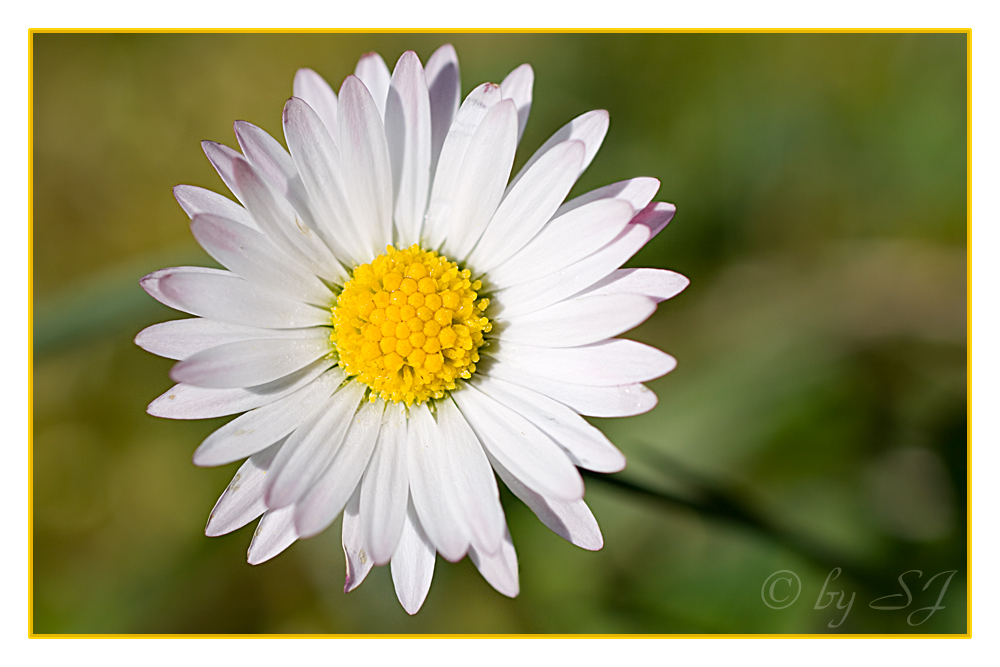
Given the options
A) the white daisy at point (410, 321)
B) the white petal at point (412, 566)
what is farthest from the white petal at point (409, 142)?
the white petal at point (412, 566)

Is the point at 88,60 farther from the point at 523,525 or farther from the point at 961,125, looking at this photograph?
the point at 961,125

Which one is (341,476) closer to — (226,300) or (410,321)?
(410,321)

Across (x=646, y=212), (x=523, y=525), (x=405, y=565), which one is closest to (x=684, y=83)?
(x=646, y=212)

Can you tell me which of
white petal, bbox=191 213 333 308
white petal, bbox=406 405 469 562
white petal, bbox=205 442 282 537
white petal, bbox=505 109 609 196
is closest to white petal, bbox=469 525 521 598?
white petal, bbox=406 405 469 562

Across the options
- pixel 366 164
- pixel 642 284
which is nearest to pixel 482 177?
pixel 366 164

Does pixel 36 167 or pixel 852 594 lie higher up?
pixel 36 167

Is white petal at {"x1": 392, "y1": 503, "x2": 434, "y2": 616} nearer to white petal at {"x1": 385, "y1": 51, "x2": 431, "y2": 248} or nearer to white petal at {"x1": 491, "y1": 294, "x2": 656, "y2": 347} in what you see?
white petal at {"x1": 491, "y1": 294, "x2": 656, "y2": 347}
